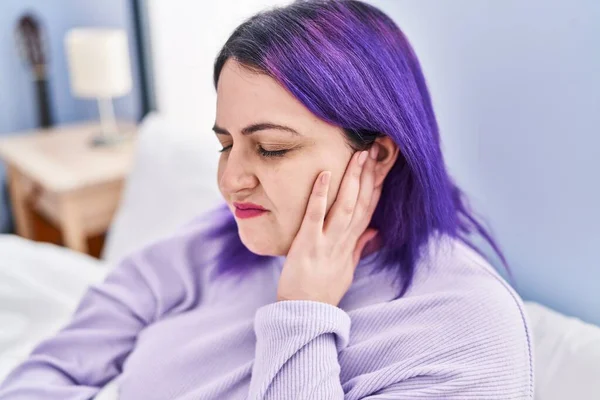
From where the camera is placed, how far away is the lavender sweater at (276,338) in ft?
2.08

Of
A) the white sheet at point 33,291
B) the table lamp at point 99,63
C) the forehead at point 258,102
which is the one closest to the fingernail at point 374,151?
the forehead at point 258,102

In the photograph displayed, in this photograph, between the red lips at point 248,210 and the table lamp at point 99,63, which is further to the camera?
the table lamp at point 99,63

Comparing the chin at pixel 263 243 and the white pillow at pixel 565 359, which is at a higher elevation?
the chin at pixel 263 243

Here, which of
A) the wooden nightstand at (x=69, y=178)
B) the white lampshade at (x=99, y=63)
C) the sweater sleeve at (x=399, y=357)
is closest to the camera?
the sweater sleeve at (x=399, y=357)

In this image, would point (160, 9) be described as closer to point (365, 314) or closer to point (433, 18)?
point (433, 18)

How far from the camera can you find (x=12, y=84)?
7.79 feet

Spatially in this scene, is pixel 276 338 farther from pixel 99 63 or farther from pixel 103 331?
pixel 99 63

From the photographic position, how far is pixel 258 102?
65cm

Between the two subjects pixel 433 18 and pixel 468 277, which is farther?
pixel 433 18

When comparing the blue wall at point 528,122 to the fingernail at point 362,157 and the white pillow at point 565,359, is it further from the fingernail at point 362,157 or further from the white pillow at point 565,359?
the fingernail at point 362,157

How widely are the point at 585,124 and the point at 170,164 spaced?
97cm

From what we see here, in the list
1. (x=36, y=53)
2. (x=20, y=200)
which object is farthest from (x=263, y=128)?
(x=36, y=53)

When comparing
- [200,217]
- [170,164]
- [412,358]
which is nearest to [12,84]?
[170,164]

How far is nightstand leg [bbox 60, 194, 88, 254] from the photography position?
1734 mm
